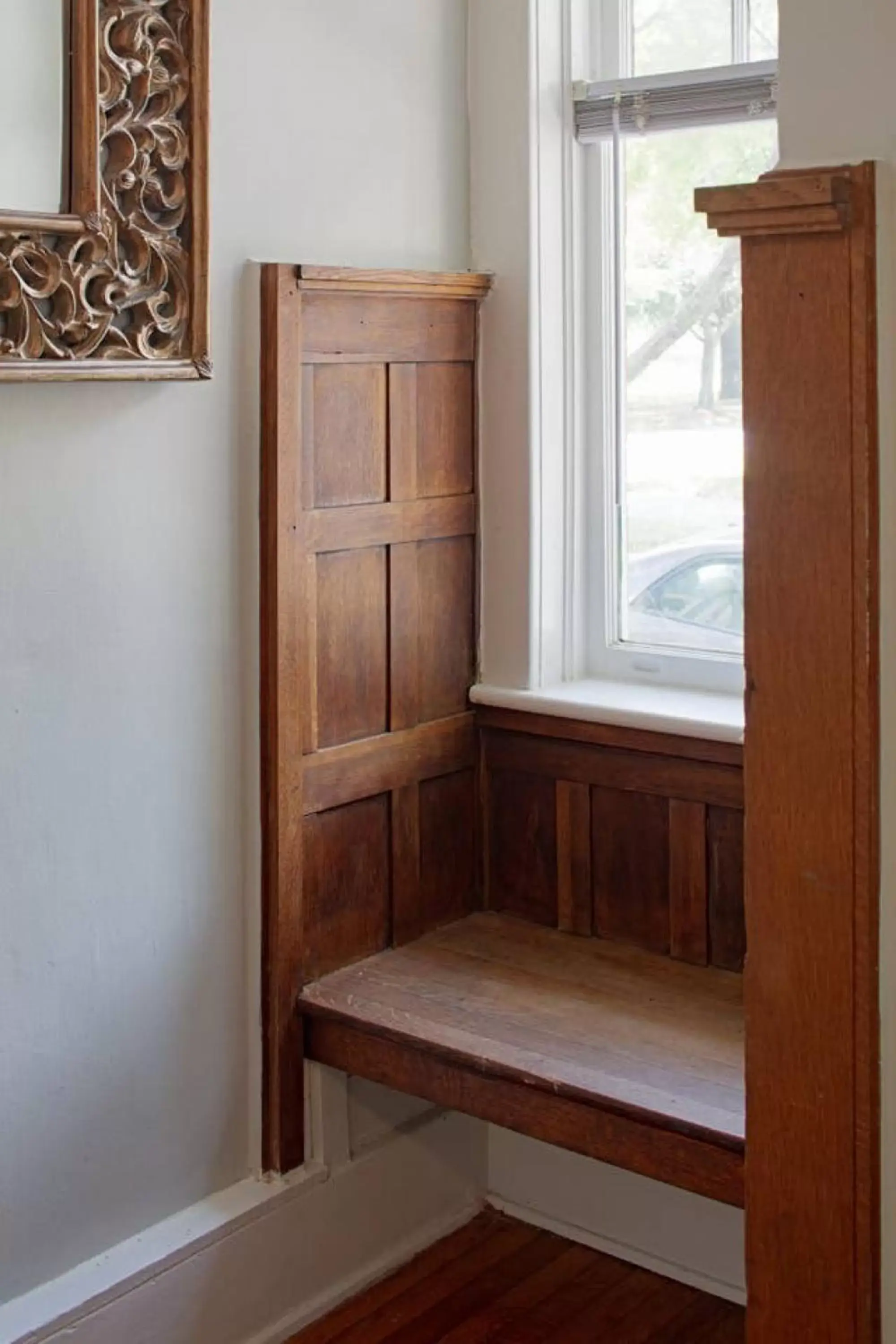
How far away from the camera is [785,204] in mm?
1675

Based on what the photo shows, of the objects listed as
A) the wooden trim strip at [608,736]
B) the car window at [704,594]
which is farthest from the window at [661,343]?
the wooden trim strip at [608,736]

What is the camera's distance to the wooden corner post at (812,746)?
168 centimetres

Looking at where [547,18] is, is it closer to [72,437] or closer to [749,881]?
[72,437]

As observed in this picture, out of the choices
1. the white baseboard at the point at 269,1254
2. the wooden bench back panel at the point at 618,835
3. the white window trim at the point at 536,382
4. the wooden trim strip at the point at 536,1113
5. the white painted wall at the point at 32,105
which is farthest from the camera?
the white window trim at the point at 536,382

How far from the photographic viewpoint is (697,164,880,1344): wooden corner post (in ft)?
5.53

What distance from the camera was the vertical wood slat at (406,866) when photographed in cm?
273

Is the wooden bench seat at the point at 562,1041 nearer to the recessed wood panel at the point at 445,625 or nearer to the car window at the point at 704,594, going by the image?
the recessed wood panel at the point at 445,625

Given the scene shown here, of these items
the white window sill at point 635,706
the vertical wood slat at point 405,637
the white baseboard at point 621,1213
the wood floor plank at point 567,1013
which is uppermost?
the vertical wood slat at point 405,637

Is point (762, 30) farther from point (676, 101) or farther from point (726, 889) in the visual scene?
point (726, 889)

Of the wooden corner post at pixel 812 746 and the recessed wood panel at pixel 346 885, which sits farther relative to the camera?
the recessed wood panel at pixel 346 885

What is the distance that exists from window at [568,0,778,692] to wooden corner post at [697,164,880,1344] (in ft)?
3.04

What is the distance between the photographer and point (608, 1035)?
2.41 m

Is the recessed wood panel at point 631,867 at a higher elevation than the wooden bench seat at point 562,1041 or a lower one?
higher

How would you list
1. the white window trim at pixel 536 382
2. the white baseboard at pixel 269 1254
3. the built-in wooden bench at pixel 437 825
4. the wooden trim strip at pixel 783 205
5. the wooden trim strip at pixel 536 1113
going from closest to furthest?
the wooden trim strip at pixel 783 205 < the wooden trim strip at pixel 536 1113 < the white baseboard at pixel 269 1254 < the built-in wooden bench at pixel 437 825 < the white window trim at pixel 536 382
